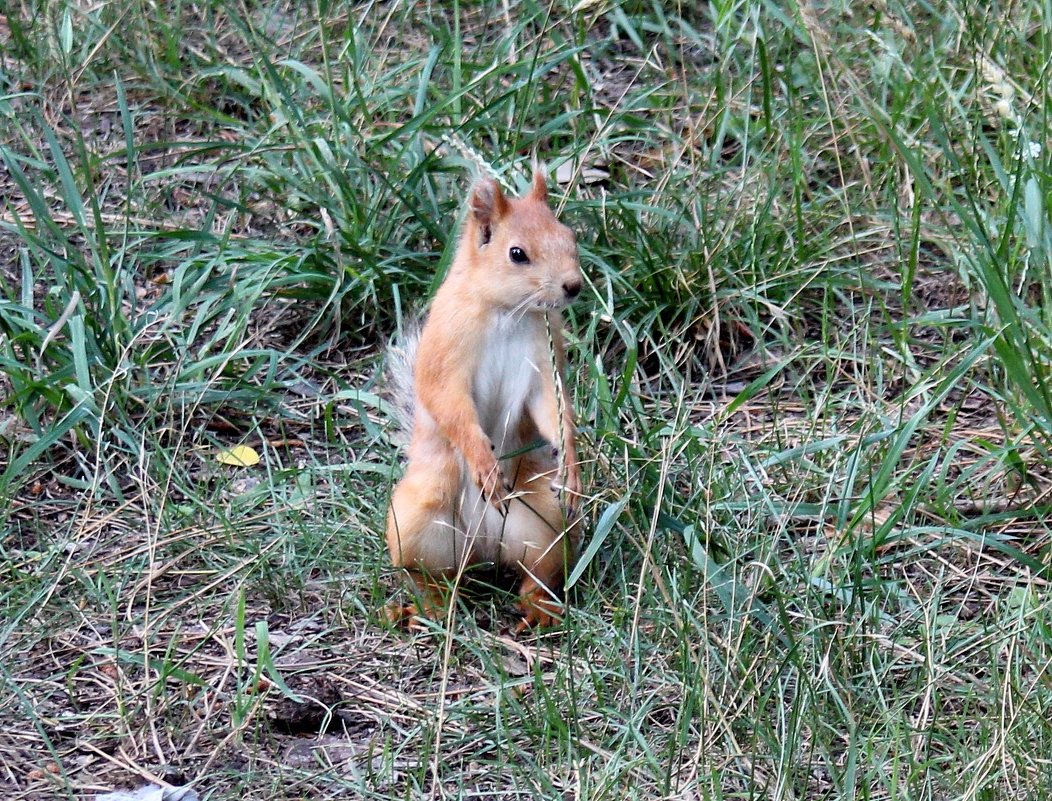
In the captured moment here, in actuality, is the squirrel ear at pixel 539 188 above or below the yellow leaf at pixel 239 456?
above

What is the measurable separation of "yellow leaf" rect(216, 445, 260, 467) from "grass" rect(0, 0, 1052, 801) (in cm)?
5

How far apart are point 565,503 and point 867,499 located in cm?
74

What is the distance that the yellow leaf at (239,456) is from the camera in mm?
4402

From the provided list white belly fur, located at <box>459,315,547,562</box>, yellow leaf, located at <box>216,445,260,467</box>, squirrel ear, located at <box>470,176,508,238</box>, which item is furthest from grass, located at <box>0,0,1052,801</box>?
squirrel ear, located at <box>470,176,508,238</box>

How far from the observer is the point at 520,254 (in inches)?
141

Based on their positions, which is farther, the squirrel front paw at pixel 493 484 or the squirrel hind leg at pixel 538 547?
the squirrel hind leg at pixel 538 547

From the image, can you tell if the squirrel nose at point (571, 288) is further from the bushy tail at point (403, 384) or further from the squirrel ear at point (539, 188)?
the bushy tail at point (403, 384)

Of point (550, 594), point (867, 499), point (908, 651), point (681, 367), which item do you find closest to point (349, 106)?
point (681, 367)

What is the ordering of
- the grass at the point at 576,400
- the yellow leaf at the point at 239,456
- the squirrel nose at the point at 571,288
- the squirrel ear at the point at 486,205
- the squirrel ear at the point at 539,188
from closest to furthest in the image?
1. the grass at the point at 576,400
2. the squirrel nose at the point at 571,288
3. the squirrel ear at the point at 486,205
4. the squirrel ear at the point at 539,188
5. the yellow leaf at the point at 239,456

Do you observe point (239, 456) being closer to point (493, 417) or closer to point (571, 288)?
point (493, 417)

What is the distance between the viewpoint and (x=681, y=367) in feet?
15.4

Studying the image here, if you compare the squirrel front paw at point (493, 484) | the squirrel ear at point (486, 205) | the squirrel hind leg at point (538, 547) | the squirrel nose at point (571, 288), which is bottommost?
the squirrel hind leg at point (538, 547)

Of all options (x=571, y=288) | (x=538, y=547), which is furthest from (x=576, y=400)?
(x=571, y=288)

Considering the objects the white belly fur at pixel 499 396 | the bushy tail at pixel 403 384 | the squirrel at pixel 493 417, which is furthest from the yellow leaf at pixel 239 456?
the white belly fur at pixel 499 396
